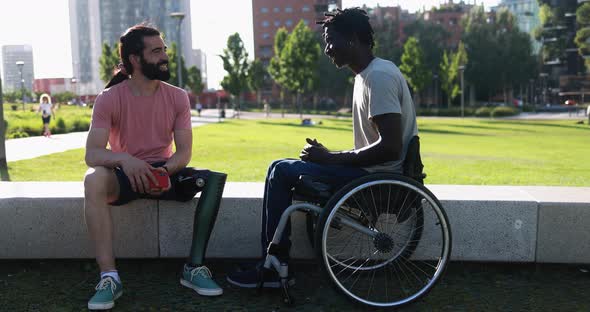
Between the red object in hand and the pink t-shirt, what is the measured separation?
1.07ft

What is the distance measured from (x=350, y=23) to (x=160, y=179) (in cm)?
137

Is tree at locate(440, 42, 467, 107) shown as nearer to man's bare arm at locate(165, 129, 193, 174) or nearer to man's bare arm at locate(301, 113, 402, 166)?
man's bare arm at locate(165, 129, 193, 174)

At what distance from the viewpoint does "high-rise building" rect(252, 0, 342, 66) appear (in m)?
115

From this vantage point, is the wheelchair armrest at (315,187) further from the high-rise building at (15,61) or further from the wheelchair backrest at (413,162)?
the high-rise building at (15,61)

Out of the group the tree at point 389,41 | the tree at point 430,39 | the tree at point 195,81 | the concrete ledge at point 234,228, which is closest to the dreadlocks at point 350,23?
the concrete ledge at point 234,228

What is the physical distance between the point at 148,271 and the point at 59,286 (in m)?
0.57

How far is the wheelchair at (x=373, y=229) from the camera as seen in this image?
3.21m

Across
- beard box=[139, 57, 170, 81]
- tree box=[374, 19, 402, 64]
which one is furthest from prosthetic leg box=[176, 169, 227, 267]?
tree box=[374, 19, 402, 64]

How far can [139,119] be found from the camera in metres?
3.89

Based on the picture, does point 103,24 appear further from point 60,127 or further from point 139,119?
point 139,119

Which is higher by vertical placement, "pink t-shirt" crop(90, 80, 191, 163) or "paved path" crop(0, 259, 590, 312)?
"pink t-shirt" crop(90, 80, 191, 163)

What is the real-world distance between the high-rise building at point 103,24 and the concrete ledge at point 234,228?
146064 millimetres

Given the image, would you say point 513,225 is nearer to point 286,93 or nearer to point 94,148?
point 94,148

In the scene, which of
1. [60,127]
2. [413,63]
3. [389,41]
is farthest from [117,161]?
[389,41]
